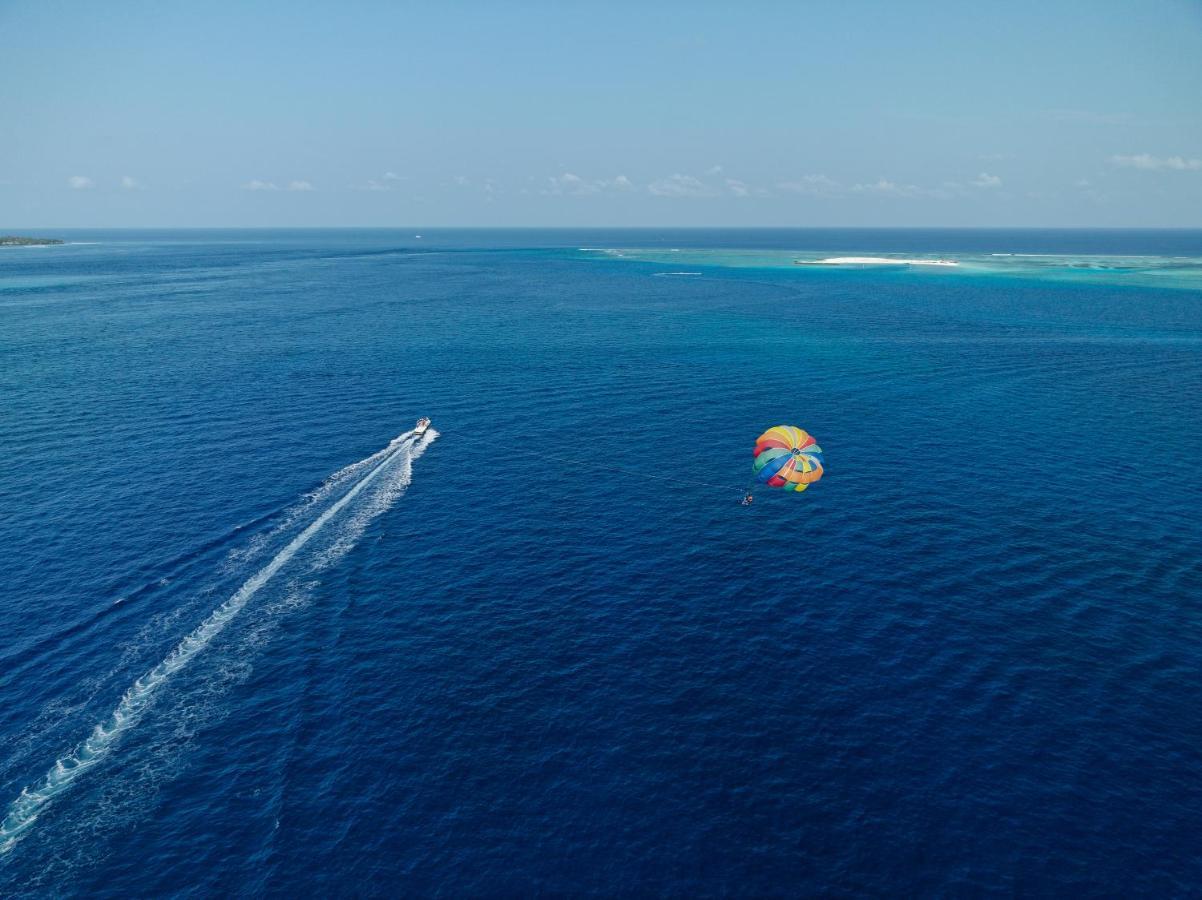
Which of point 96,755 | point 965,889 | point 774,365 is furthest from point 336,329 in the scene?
point 965,889

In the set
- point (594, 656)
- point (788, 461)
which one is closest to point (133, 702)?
point (594, 656)

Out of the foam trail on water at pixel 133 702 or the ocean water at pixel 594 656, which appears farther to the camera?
the foam trail on water at pixel 133 702

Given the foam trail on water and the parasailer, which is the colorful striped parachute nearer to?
the parasailer

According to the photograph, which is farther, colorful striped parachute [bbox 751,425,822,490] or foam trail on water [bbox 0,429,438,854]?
colorful striped parachute [bbox 751,425,822,490]

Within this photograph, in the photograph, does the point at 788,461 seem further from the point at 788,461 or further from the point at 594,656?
the point at 594,656

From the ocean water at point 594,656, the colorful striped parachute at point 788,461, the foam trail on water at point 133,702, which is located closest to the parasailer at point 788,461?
the colorful striped parachute at point 788,461

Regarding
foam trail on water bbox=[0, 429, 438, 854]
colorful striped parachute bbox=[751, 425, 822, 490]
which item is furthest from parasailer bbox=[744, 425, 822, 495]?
foam trail on water bbox=[0, 429, 438, 854]

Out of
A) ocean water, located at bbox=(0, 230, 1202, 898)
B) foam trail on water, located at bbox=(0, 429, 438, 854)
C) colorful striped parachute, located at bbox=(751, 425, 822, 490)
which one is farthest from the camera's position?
colorful striped parachute, located at bbox=(751, 425, 822, 490)

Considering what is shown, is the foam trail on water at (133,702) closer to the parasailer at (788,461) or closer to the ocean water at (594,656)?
the ocean water at (594,656)
